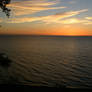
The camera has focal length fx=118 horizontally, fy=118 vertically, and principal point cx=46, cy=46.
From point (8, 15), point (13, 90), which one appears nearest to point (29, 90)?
point (13, 90)

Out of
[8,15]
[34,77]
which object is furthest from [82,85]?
[8,15]

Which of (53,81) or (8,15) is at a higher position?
(8,15)

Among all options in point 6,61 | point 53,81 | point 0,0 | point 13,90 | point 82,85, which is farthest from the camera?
point 6,61

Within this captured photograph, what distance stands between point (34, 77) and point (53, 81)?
4.53 metres

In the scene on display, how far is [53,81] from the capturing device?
24234 mm

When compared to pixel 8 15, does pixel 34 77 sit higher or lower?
lower

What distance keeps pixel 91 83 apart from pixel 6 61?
28.1 meters

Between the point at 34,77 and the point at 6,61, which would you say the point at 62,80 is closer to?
the point at 34,77

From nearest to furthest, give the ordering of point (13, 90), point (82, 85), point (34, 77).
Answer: point (13, 90)
point (82, 85)
point (34, 77)

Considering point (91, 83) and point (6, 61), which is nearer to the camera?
point (91, 83)

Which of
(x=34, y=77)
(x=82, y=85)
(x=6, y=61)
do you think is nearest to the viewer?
(x=82, y=85)

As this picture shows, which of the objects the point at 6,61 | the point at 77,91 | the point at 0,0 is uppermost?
the point at 0,0

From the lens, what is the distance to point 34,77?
26.2m

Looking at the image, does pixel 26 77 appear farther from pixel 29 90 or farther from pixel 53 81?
pixel 29 90
